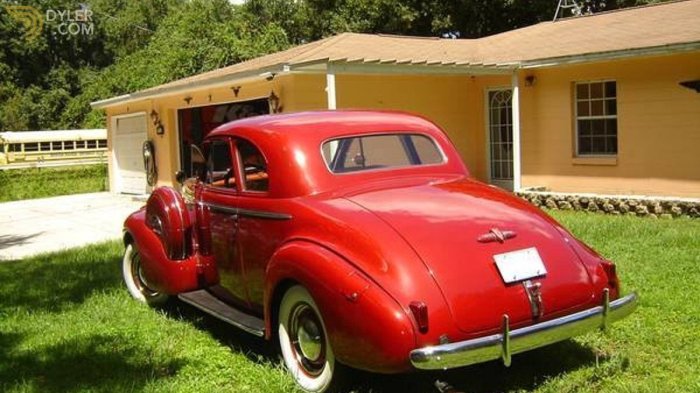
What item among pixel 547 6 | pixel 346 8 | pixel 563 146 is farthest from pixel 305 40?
pixel 563 146

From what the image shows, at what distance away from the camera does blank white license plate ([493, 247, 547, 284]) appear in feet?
12.7

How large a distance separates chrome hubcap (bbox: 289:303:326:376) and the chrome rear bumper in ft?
2.82

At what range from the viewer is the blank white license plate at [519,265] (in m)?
3.86

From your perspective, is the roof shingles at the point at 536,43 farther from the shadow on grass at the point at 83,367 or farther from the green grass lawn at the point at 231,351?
the shadow on grass at the point at 83,367

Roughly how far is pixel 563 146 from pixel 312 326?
1066 centimetres

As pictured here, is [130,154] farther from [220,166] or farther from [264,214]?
[264,214]

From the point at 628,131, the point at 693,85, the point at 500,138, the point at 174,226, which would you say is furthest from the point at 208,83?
the point at 174,226

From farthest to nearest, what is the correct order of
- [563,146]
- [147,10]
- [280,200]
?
1. [147,10]
2. [563,146]
3. [280,200]

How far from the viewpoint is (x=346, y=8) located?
30.0m

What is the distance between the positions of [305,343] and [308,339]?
5 cm

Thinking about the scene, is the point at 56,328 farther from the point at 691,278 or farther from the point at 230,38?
the point at 230,38

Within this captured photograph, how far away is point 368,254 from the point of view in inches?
152

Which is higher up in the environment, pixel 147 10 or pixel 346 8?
pixel 147 10

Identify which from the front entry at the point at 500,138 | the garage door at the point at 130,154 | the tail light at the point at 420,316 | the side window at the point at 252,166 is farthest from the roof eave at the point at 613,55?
the garage door at the point at 130,154
